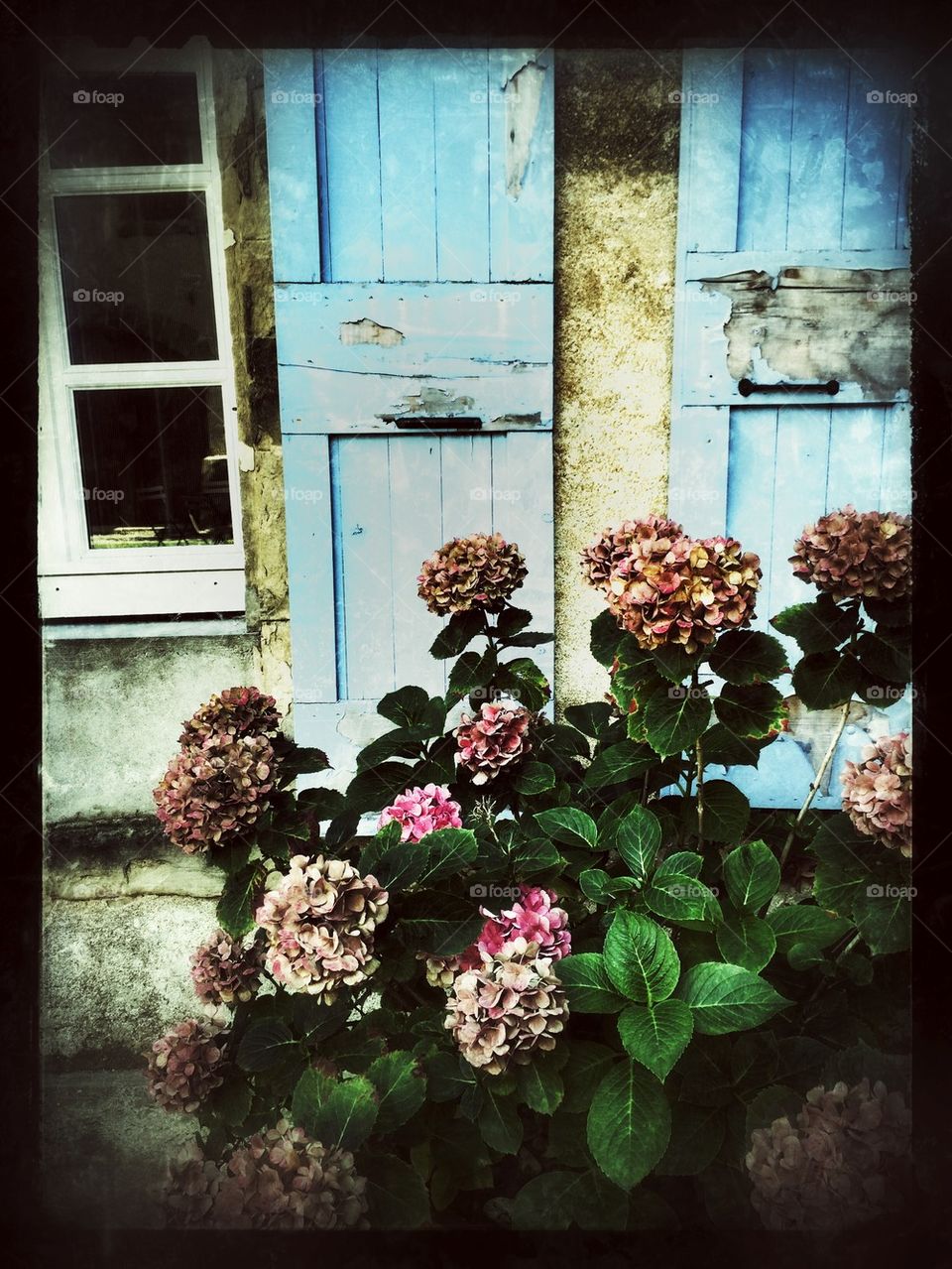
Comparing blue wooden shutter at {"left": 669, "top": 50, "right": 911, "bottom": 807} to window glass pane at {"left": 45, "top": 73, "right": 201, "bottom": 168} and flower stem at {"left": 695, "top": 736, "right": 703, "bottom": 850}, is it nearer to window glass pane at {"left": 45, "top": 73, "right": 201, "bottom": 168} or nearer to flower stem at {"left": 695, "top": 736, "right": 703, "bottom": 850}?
flower stem at {"left": 695, "top": 736, "right": 703, "bottom": 850}

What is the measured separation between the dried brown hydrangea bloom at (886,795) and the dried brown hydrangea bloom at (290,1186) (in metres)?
0.84

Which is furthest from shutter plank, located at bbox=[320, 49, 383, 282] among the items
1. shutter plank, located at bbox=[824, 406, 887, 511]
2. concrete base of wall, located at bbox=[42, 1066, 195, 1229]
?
concrete base of wall, located at bbox=[42, 1066, 195, 1229]

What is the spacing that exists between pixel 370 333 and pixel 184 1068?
1.52 meters

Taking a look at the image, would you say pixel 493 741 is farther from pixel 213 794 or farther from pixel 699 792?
pixel 213 794

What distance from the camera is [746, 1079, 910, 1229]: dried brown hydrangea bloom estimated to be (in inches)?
44.0

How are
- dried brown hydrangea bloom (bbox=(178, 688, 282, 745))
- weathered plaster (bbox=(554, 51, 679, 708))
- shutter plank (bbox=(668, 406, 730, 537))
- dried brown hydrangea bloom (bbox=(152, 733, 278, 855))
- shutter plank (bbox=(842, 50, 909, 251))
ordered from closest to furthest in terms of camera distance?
1. dried brown hydrangea bloom (bbox=(152, 733, 278, 855))
2. dried brown hydrangea bloom (bbox=(178, 688, 282, 745))
3. shutter plank (bbox=(842, 50, 909, 251))
4. weathered plaster (bbox=(554, 51, 679, 708))
5. shutter plank (bbox=(668, 406, 730, 537))

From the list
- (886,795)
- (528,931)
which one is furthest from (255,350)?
(886,795)

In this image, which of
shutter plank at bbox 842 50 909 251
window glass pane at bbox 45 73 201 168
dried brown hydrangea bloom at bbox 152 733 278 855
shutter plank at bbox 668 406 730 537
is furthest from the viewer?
shutter plank at bbox 668 406 730 537

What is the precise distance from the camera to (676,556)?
1153 millimetres

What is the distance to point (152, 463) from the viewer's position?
2.05 metres

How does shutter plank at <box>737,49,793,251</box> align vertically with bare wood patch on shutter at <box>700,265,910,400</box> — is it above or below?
above

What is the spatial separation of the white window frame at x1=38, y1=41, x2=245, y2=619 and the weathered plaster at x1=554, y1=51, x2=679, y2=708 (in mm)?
814

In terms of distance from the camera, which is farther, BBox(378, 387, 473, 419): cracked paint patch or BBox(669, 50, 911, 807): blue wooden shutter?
BBox(378, 387, 473, 419): cracked paint patch

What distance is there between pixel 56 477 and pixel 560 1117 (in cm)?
185
